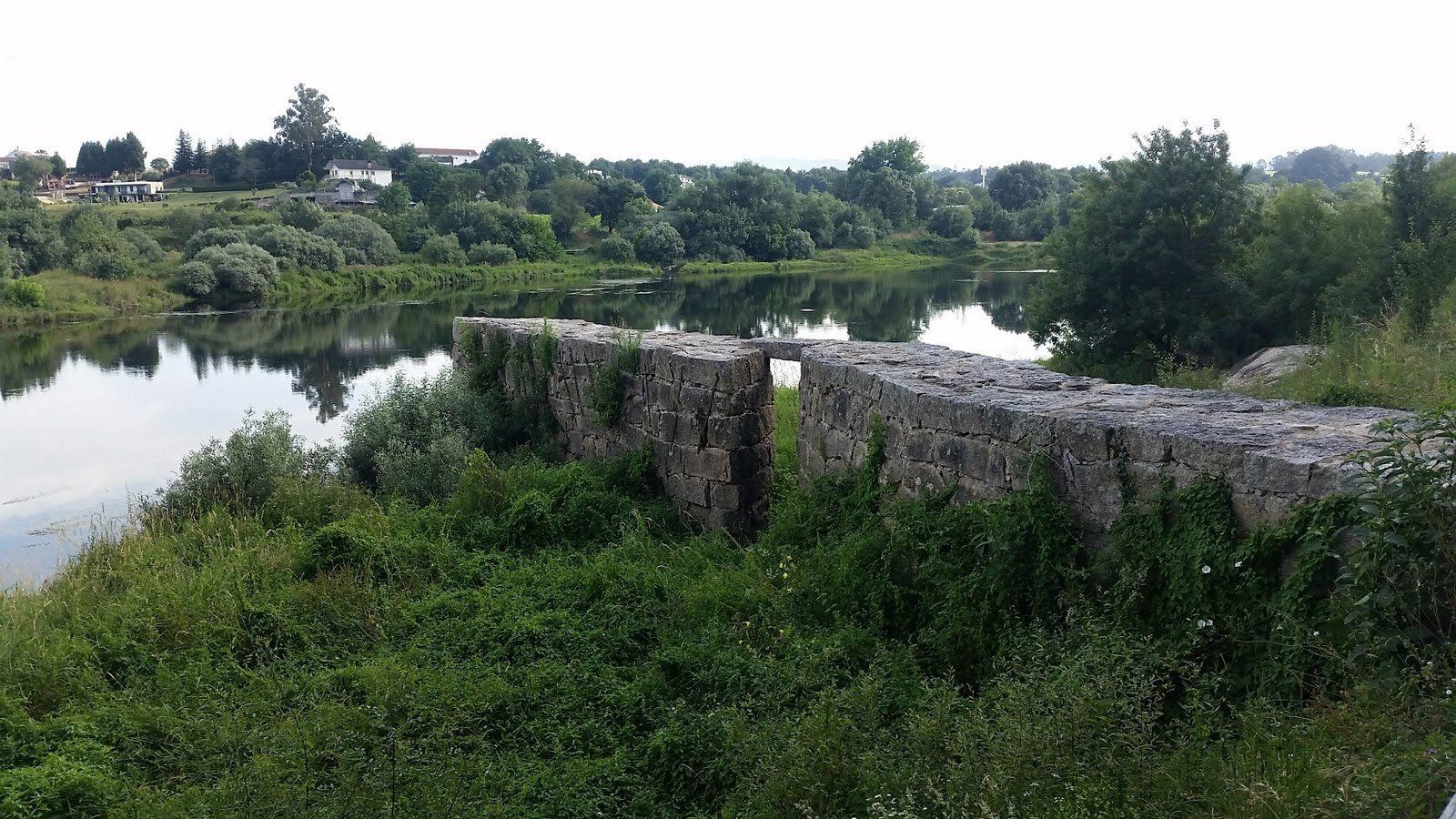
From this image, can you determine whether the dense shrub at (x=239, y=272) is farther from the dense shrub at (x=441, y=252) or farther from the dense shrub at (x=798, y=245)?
the dense shrub at (x=798, y=245)

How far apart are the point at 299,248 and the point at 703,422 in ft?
138

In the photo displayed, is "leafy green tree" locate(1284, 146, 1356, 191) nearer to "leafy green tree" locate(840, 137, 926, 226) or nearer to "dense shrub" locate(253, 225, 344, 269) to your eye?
"leafy green tree" locate(840, 137, 926, 226)

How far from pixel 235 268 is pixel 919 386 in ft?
131

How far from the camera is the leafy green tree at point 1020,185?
257 feet

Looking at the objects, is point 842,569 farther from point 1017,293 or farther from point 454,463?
point 1017,293

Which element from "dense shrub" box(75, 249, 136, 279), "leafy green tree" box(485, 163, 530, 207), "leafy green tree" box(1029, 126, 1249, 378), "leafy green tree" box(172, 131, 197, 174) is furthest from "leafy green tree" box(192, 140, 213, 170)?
"leafy green tree" box(1029, 126, 1249, 378)

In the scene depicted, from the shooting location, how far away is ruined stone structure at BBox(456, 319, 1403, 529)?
3945 millimetres

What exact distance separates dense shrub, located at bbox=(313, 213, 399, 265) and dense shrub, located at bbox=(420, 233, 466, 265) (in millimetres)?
1617

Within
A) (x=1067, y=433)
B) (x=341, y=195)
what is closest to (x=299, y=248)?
(x=341, y=195)

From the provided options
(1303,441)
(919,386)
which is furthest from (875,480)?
(1303,441)

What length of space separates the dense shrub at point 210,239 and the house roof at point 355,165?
146 feet

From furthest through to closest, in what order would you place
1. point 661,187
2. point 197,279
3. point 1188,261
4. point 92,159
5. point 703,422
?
point 92,159 < point 661,187 < point 197,279 < point 1188,261 < point 703,422

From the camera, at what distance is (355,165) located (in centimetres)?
8844

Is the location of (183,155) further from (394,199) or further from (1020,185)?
(1020,185)
